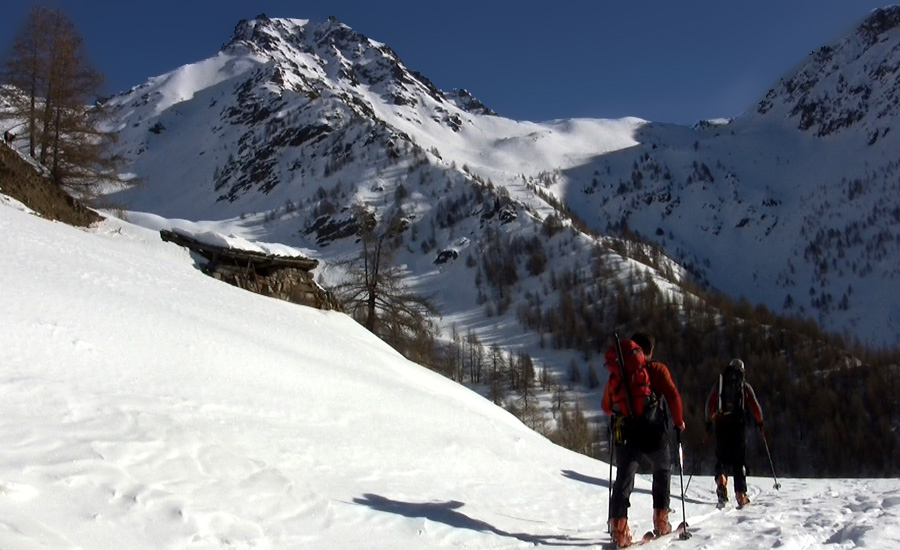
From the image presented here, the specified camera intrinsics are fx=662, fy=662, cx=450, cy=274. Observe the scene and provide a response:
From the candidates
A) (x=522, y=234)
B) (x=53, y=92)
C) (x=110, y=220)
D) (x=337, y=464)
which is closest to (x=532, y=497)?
(x=337, y=464)

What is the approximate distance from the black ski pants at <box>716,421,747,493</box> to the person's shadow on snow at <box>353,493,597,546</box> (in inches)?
168

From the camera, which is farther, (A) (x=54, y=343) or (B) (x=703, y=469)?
(B) (x=703, y=469)

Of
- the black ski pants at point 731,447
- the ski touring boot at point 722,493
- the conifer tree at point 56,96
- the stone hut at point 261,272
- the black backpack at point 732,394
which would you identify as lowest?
the ski touring boot at point 722,493

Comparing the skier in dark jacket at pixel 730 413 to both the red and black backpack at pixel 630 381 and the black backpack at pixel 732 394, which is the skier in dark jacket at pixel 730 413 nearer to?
the black backpack at pixel 732 394

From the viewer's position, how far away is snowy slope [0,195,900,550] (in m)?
5.35

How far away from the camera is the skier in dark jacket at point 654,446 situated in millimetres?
6664

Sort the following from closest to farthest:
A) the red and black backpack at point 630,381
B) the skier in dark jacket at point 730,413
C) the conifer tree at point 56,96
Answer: the red and black backpack at point 630,381, the skier in dark jacket at point 730,413, the conifer tree at point 56,96

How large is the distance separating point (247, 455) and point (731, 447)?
7325mm

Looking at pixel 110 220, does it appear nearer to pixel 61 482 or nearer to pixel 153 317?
pixel 153 317

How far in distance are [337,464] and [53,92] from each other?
22121 mm

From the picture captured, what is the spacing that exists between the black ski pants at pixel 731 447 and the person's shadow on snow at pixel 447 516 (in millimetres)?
4274

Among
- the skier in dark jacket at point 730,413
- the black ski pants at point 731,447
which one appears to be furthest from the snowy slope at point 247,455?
the skier in dark jacket at point 730,413

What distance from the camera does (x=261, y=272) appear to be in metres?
23.0

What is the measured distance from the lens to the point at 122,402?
720 centimetres
